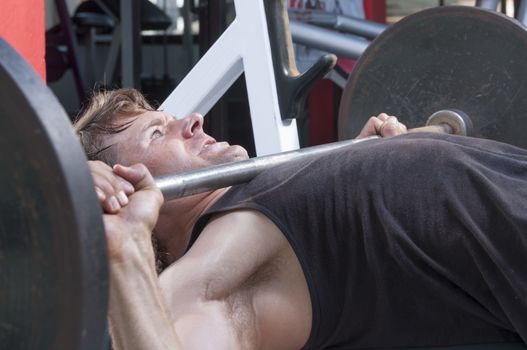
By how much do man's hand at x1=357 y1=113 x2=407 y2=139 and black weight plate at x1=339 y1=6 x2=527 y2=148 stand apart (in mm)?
234

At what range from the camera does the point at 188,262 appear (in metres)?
1.28

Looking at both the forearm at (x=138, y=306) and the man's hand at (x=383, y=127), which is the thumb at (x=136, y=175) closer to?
the forearm at (x=138, y=306)

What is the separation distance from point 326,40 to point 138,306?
1973 millimetres

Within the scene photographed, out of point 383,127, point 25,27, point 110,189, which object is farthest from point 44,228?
point 383,127

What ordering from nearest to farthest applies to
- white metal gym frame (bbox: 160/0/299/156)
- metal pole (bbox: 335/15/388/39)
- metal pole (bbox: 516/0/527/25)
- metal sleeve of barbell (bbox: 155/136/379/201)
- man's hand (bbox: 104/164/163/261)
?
man's hand (bbox: 104/164/163/261) < metal sleeve of barbell (bbox: 155/136/379/201) < white metal gym frame (bbox: 160/0/299/156) < metal pole (bbox: 516/0/527/25) < metal pole (bbox: 335/15/388/39)

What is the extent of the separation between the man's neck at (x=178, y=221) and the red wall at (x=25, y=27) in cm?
31

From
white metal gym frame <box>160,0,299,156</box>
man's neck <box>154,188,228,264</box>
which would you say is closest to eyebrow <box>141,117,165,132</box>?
man's neck <box>154,188,228,264</box>

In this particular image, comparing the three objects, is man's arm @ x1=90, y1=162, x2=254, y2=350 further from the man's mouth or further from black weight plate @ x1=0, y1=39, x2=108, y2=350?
the man's mouth

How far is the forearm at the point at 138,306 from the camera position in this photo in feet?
3.39

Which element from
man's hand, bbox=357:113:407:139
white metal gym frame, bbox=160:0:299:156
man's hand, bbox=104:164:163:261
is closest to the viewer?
man's hand, bbox=104:164:163:261

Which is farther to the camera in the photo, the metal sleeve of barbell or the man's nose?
the man's nose

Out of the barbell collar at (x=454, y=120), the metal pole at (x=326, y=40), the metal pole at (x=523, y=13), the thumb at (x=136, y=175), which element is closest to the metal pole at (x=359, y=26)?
the metal pole at (x=326, y=40)

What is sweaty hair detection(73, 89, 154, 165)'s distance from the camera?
1540 mm

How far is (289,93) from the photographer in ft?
6.14
